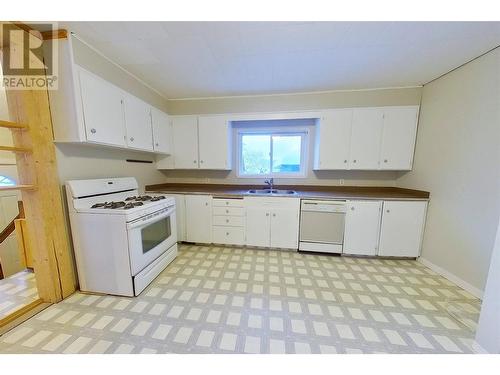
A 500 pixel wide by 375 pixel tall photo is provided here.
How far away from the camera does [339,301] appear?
1.75 metres

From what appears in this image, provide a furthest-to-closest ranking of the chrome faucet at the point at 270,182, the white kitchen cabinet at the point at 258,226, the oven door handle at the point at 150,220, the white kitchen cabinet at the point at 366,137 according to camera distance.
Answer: the chrome faucet at the point at 270,182 → the white kitchen cabinet at the point at 258,226 → the white kitchen cabinet at the point at 366,137 → the oven door handle at the point at 150,220

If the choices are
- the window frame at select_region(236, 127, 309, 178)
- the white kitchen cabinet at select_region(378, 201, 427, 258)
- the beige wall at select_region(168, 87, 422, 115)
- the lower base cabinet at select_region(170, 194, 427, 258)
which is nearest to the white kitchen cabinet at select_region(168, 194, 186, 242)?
the lower base cabinet at select_region(170, 194, 427, 258)

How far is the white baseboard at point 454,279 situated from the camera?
1.82 metres

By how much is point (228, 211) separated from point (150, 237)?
1.12 metres

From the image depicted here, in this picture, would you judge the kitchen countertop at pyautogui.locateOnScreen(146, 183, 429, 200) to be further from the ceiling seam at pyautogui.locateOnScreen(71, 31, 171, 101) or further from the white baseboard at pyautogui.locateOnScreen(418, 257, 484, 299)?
the ceiling seam at pyautogui.locateOnScreen(71, 31, 171, 101)

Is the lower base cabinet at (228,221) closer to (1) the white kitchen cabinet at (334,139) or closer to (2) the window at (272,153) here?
(2) the window at (272,153)

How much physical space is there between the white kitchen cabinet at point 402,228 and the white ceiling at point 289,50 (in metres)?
1.66

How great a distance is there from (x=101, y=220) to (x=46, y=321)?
861 mm

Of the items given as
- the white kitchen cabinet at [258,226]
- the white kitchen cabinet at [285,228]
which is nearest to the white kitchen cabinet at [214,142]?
the white kitchen cabinet at [258,226]

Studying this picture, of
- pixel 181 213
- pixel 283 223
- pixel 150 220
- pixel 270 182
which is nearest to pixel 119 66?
pixel 150 220

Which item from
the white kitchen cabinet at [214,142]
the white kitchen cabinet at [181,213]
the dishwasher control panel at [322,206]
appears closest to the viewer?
the dishwasher control panel at [322,206]
